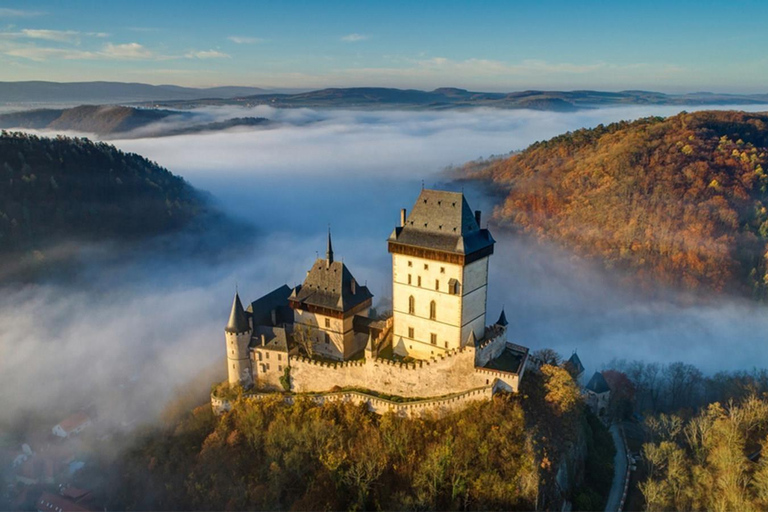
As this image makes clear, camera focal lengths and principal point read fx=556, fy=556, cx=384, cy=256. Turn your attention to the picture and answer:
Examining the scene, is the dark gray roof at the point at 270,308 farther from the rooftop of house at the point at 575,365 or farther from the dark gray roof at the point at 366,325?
the rooftop of house at the point at 575,365

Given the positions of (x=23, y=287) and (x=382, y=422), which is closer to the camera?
(x=382, y=422)

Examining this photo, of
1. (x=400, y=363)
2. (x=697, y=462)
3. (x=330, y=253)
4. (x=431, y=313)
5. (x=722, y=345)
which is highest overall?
(x=330, y=253)

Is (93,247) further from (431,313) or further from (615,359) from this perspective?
(615,359)

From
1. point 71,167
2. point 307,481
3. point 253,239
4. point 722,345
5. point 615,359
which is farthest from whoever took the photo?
point 253,239

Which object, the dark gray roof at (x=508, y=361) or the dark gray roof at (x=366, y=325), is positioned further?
the dark gray roof at (x=366, y=325)

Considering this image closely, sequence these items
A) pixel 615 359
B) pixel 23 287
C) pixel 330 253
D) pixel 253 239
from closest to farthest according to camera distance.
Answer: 1. pixel 330 253
2. pixel 615 359
3. pixel 23 287
4. pixel 253 239

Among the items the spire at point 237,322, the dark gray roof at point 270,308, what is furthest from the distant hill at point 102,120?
the spire at point 237,322

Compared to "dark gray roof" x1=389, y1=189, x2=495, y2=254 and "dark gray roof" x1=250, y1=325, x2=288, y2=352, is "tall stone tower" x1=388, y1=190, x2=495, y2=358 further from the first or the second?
"dark gray roof" x1=250, y1=325, x2=288, y2=352

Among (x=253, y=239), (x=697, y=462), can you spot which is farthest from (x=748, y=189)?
(x=253, y=239)
